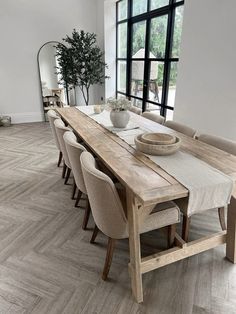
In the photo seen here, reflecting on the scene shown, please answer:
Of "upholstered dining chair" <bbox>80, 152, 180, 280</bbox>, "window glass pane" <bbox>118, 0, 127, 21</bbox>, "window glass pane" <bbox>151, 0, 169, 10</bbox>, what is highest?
"window glass pane" <bbox>118, 0, 127, 21</bbox>

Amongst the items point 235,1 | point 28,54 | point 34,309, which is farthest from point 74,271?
point 28,54

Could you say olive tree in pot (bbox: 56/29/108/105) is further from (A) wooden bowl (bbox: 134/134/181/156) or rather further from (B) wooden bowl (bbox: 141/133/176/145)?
(A) wooden bowl (bbox: 134/134/181/156)

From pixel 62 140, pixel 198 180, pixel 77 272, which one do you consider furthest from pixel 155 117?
pixel 77 272

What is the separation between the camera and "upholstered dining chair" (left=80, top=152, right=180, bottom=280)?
1398 mm

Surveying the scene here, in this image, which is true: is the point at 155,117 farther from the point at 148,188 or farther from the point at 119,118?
the point at 148,188

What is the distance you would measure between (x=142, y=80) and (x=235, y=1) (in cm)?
263

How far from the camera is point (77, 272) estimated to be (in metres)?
1.76

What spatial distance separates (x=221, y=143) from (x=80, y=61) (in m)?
4.19

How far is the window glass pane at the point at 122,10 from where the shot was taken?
17.7 feet

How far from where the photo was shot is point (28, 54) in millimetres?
5617

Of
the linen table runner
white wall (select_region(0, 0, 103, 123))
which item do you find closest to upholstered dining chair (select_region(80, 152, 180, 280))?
the linen table runner

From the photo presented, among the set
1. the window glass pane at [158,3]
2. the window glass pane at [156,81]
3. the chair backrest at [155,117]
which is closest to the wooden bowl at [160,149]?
the chair backrest at [155,117]

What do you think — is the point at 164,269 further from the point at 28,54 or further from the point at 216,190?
the point at 28,54

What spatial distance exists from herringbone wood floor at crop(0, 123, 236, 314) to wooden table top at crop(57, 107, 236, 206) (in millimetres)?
756
